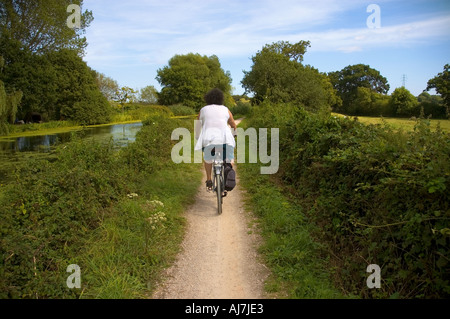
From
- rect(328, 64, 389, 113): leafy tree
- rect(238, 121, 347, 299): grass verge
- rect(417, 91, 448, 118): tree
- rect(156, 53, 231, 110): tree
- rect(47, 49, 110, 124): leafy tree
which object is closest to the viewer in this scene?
rect(238, 121, 347, 299): grass verge

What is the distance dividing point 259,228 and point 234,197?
1853mm

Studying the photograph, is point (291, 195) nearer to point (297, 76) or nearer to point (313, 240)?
point (313, 240)

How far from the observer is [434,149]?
11.4ft

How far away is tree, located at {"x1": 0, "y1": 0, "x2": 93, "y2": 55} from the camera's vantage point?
102ft

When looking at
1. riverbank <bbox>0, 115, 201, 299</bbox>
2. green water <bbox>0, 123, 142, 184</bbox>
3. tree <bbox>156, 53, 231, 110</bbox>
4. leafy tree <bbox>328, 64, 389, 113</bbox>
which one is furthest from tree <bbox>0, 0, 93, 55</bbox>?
leafy tree <bbox>328, 64, 389, 113</bbox>

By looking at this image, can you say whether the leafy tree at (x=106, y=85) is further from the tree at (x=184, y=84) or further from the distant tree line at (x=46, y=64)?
the distant tree line at (x=46, y=64)

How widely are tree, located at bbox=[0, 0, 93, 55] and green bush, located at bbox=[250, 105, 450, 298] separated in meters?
35.4

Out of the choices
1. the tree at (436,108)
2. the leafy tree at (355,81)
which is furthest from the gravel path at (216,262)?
the leafy tree at (355,81)

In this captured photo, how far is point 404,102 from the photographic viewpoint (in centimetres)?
2927

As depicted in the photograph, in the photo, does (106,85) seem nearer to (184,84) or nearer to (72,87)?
(184,84)

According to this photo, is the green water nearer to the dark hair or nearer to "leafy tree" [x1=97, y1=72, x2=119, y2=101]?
the dark hair

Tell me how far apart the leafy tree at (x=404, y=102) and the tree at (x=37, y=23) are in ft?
118

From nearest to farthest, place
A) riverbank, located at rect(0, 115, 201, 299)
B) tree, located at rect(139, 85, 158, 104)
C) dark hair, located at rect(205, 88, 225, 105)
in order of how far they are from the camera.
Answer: riverbank, located at rect(0, 115, 201, 299)
dark hair, located at rect(205, 88, 225, 105)
tree, located at rect(139, 85, 158, 104)

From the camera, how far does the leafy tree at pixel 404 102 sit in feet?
86.1
